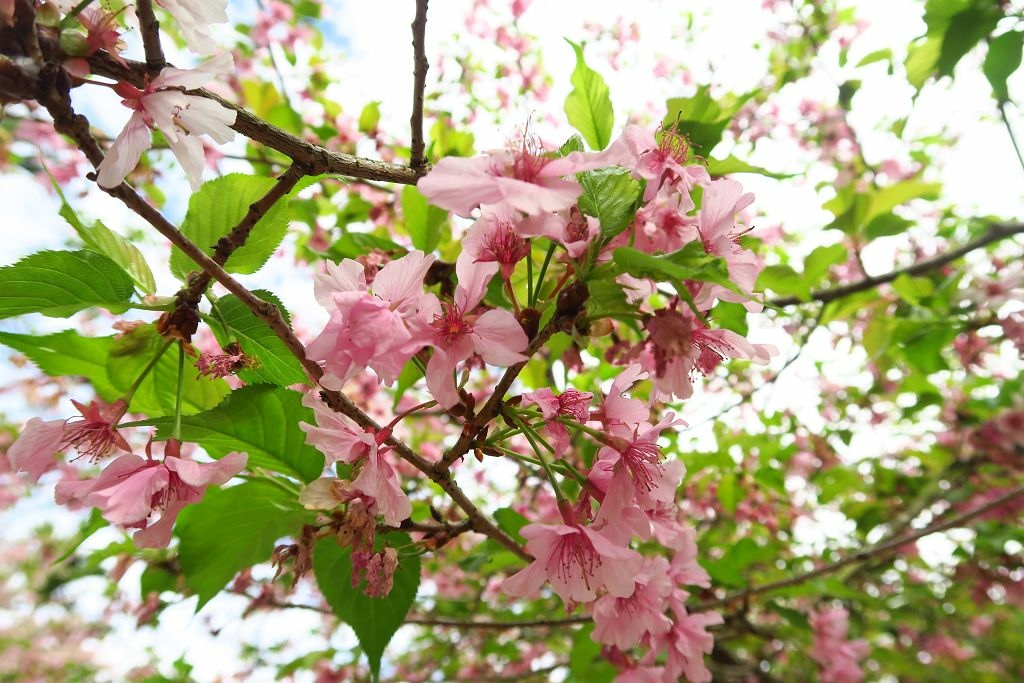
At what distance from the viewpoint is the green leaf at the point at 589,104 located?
1.02 metres

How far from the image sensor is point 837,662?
226 centimetres

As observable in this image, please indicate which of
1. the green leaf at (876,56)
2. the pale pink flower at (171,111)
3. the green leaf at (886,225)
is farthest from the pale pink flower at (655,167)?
the green leaf at (876,56)

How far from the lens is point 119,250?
81cm

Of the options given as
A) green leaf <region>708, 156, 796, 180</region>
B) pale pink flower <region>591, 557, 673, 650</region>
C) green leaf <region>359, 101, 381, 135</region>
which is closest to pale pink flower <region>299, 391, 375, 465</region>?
pale pink flower <region>591, 557, 673, 650</region>

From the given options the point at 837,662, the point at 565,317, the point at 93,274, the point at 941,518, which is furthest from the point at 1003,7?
the point at 941,518

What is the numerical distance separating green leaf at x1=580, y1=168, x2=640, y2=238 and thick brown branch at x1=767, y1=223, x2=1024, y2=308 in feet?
3.52

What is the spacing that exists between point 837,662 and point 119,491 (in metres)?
2.58

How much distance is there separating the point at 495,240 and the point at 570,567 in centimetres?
43

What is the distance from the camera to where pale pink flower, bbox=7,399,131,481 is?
71 centimetres

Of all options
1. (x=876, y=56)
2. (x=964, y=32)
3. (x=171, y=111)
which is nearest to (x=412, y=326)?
(x=171, y=111)

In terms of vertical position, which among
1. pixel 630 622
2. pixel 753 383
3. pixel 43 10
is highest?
pixel 753 383

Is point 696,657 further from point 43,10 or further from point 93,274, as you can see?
point 43,10

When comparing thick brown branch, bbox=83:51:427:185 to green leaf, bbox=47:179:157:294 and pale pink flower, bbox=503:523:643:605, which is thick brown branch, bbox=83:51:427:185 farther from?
pale pink flower, bbox=503:523:643:605

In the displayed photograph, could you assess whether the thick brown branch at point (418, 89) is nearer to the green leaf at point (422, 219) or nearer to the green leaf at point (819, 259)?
the green leaf at point (422, 219)
